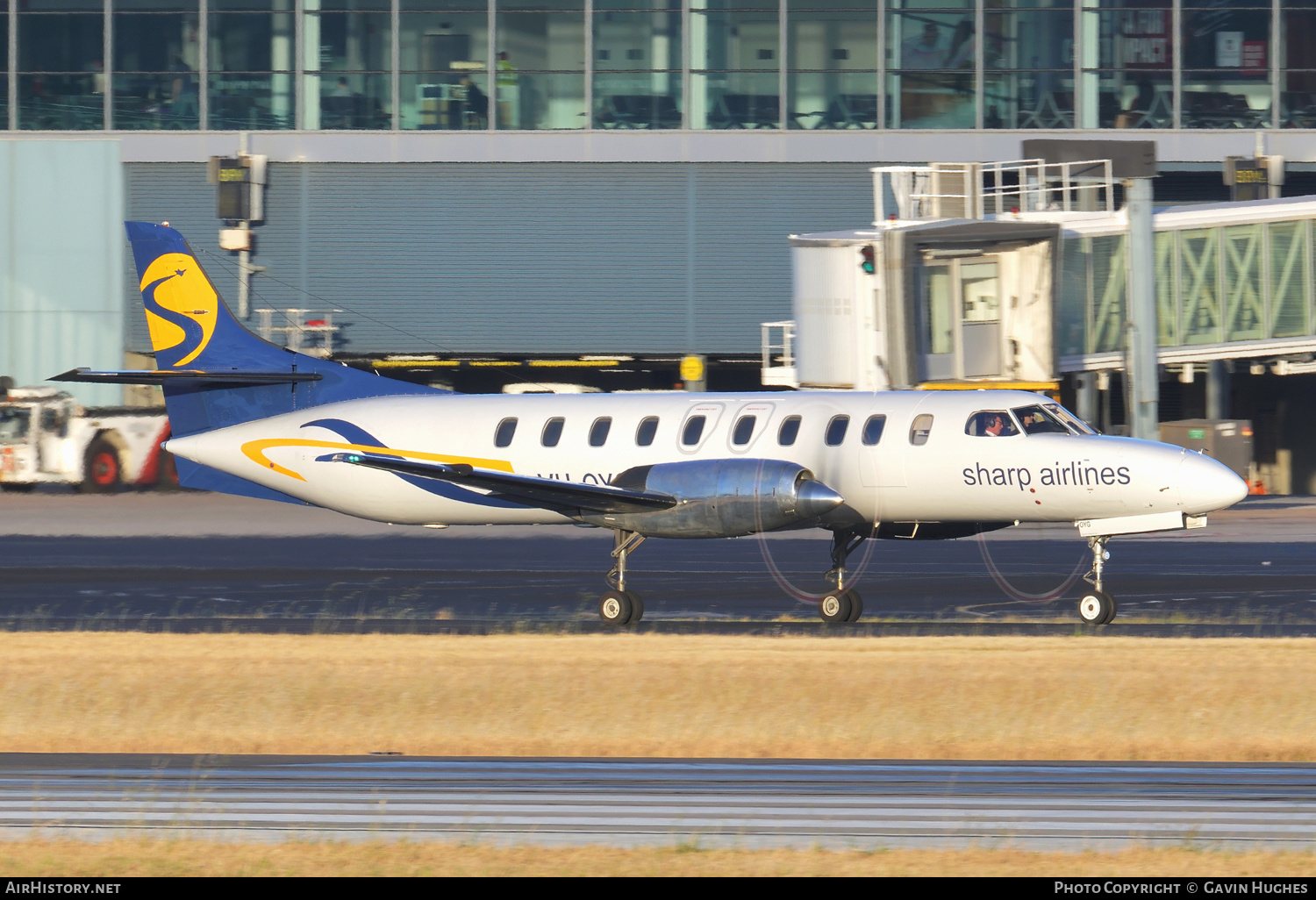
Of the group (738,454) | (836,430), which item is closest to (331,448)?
(738,454)

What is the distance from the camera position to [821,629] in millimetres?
20844

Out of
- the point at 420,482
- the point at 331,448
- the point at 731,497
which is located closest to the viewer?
the point at 731,497

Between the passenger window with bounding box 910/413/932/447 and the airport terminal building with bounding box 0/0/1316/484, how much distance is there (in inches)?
1132

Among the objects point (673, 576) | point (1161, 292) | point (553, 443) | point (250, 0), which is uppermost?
point (250, 0)

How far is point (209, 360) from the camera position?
26391mm

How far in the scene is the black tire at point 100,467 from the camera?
45188 mm

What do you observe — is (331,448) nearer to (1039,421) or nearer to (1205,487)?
(1039,421)

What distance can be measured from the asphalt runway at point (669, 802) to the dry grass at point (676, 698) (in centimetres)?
91

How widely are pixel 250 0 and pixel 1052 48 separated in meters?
23.5

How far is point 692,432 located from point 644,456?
745 mm

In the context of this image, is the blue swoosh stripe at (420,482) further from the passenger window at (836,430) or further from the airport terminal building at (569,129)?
the airport terminal building at (569,129)

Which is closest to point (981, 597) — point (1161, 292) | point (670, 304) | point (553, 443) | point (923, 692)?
point (553, 443)

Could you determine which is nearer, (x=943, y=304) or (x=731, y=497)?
(x=731, y=497)

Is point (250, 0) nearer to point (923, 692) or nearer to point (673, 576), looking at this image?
point (673, 576)
